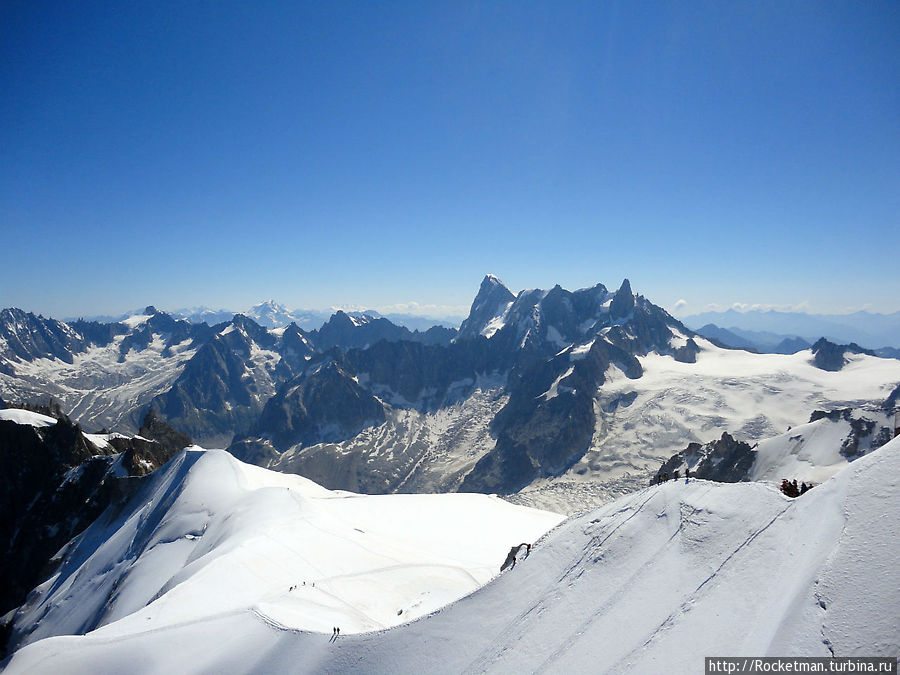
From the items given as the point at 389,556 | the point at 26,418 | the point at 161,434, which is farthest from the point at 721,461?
the point at 26,418

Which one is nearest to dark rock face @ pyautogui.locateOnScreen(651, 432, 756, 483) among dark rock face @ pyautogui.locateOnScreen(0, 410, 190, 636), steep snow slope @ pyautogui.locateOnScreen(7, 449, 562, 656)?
steep snow slope @ pyautogui.locateOnScreen(7, 449, 562, 656)

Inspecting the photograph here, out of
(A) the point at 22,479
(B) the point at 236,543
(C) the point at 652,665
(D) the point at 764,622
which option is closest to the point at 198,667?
(B) the point at 236,543

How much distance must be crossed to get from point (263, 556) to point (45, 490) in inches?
3349

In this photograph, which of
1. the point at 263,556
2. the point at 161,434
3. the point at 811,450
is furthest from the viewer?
the point at 161,434

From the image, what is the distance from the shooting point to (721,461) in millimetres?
115188

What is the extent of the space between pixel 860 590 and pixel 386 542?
46.6 meters

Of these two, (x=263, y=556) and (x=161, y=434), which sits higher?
(x=263, y=556)

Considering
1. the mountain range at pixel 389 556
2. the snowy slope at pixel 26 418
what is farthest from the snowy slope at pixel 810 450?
the snowy slope at pixel 26 418

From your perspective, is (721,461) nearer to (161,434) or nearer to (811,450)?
(811,450)

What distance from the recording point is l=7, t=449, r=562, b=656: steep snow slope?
33.7 meters

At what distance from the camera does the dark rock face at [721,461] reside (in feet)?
349

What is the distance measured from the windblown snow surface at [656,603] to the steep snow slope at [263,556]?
3.35 metres

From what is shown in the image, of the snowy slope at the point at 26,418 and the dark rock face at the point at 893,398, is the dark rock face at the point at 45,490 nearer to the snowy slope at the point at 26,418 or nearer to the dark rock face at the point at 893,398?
the snowy slope at the point at 26,418

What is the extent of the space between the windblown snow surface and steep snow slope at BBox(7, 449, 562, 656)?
3.35 metres
